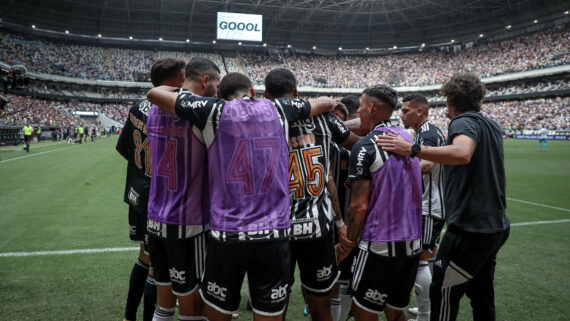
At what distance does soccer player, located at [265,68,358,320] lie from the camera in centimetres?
260

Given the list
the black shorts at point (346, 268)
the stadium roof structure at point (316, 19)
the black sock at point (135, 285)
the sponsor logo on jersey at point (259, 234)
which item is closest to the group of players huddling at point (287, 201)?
the sponsor logo on jersey at point (259, 234)

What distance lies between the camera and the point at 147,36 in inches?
2282

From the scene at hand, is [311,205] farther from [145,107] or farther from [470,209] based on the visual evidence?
[145,107]

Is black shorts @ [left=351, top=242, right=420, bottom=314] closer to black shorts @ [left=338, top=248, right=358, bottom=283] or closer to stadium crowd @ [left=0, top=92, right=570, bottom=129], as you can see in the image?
black shorts @ [left=338, top=248, right=358, bottom=283]

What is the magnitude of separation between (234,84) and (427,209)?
263cm

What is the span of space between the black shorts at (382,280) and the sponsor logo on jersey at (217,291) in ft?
3.56

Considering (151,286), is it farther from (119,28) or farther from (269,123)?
(119,28)

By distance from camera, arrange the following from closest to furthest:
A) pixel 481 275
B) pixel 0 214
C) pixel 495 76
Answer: pixel 481 275 → pixel 0 214 → pixel 495 76

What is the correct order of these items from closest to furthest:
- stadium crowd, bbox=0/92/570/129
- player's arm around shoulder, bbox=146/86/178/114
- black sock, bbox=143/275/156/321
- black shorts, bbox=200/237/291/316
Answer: black shorts, bbox=200/237/291/316, player's arm around shoulder, bbox=146/86/178/114, black sock, bbox=143/275/156/321, stadium crowd, bbox=0/92/570/129

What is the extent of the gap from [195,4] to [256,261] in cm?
5471

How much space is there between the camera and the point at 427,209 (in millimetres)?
3855

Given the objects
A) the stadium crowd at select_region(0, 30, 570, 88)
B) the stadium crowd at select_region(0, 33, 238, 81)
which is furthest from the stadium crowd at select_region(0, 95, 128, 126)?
the stadium crowd at select_region(0, 30, 570, 88)

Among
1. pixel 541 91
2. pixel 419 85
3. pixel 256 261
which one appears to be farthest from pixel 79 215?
pixel 419 85

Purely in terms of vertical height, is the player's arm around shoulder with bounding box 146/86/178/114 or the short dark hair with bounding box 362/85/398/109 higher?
the short dark hair with bounding box 362/85/398/109
